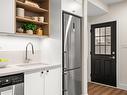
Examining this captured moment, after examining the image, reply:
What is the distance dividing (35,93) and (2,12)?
1.40m

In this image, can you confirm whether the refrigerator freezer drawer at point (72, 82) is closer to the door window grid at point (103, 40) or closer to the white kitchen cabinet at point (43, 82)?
the white kitchen cabinet at point (43, 82)

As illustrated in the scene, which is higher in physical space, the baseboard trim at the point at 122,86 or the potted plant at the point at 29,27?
the potted plant at the point at 29,27

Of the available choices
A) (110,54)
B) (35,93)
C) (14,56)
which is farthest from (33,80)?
(110,54)

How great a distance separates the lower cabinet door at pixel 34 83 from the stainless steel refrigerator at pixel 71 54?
0.58 m

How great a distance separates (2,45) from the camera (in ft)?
7.79

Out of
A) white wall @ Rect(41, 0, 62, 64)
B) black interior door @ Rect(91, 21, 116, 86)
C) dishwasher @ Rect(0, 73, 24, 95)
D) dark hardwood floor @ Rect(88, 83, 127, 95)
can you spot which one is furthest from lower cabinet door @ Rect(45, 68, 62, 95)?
black interior door @ Rect(91, 21, 116, 86)

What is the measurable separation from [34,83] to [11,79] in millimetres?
A: 429

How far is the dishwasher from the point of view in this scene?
175 centimetres

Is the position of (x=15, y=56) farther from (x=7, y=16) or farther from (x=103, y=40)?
(x=103, y=40)

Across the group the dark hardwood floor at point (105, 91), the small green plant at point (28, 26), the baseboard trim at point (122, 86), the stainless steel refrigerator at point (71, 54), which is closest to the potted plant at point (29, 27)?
the small green plant at point (28, 26)

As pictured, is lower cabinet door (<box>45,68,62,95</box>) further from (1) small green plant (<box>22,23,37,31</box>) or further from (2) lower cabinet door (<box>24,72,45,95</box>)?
(1) small green plant (<box>22,23,37,31</box>)

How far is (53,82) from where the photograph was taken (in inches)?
98.8

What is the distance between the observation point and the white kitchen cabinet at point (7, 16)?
6.62 ft

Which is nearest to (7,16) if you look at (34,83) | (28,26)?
(28,26)
